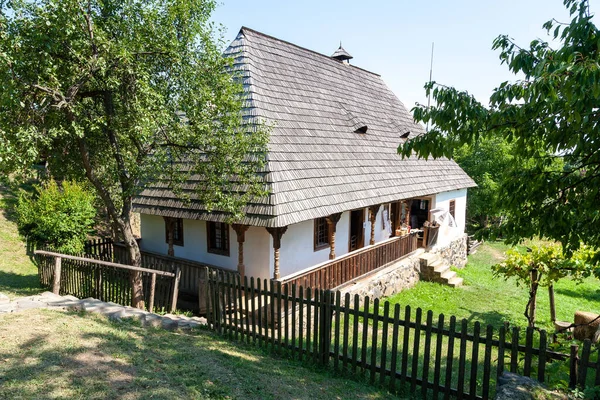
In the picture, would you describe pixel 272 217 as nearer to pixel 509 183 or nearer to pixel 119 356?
pixel 119 356

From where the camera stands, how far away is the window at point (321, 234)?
38.3 feet

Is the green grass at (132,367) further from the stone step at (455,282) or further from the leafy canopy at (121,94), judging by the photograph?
the stone step at (455,282)

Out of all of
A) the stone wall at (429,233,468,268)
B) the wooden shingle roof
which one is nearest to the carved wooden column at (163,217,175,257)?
the wooden shingle roof

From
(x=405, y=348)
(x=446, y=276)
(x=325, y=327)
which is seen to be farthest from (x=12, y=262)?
(x=446, y=276)

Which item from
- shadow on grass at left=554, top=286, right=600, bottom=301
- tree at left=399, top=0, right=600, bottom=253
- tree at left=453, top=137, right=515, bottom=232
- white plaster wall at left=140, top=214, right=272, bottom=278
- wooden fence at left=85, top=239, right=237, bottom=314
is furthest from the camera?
tree at left=453, top=137, right=515, bottom=232

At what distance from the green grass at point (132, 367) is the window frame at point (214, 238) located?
14.0 feet

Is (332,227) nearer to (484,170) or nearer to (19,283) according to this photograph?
(19,283)

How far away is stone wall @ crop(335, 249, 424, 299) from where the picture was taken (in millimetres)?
11156

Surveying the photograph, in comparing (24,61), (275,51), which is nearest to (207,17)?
(24,61)

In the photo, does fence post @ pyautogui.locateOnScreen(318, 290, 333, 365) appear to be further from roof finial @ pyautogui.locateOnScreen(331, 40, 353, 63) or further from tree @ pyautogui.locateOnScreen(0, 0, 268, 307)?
roof finial @ pyautogui.locateOnScreen(331, 40, 353, 63)

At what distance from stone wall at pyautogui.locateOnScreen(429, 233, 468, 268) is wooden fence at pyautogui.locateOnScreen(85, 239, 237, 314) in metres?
10.3

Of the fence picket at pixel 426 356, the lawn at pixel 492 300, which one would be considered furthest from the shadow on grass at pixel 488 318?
the fence picket at pixel 426 356

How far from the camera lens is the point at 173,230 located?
1186cm

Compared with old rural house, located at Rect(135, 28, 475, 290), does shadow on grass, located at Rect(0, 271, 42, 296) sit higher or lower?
lower
